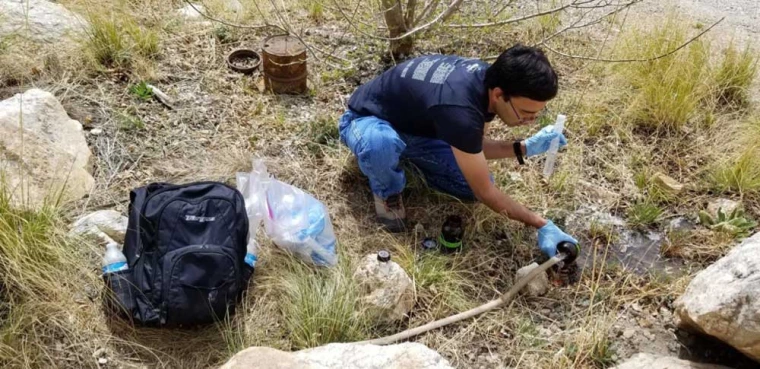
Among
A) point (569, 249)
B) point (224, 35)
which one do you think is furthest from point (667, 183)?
point (224, 35)

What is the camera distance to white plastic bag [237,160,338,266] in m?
2.72

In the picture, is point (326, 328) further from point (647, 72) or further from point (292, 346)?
point (647, 72)

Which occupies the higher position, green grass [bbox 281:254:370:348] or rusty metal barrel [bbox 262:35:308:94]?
rusty metal barrel [bbox 262:35:308:94]

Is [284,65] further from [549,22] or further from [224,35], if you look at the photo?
[549,22]

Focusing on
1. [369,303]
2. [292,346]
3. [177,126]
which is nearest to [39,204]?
[177,126]

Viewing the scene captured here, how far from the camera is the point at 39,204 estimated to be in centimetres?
269

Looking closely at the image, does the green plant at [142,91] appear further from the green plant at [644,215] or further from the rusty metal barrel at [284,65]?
the green plant at [644,215]

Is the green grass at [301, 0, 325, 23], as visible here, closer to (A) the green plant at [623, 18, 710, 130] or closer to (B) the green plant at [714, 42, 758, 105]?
(A) the green plant at [623, 18, 710, 130]

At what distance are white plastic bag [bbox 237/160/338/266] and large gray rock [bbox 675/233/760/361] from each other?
55.5 inches

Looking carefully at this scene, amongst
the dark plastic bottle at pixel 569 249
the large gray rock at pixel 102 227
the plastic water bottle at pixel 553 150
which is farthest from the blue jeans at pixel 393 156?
the large gray rock at pixel 102 227

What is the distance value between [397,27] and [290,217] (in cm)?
184

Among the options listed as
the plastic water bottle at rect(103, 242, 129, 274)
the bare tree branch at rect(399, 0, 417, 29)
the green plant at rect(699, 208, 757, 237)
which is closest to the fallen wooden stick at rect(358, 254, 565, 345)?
the green plant at rect(699, 208, 757, 237)

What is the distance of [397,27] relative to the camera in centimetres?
413

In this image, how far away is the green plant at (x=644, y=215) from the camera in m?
3.11
